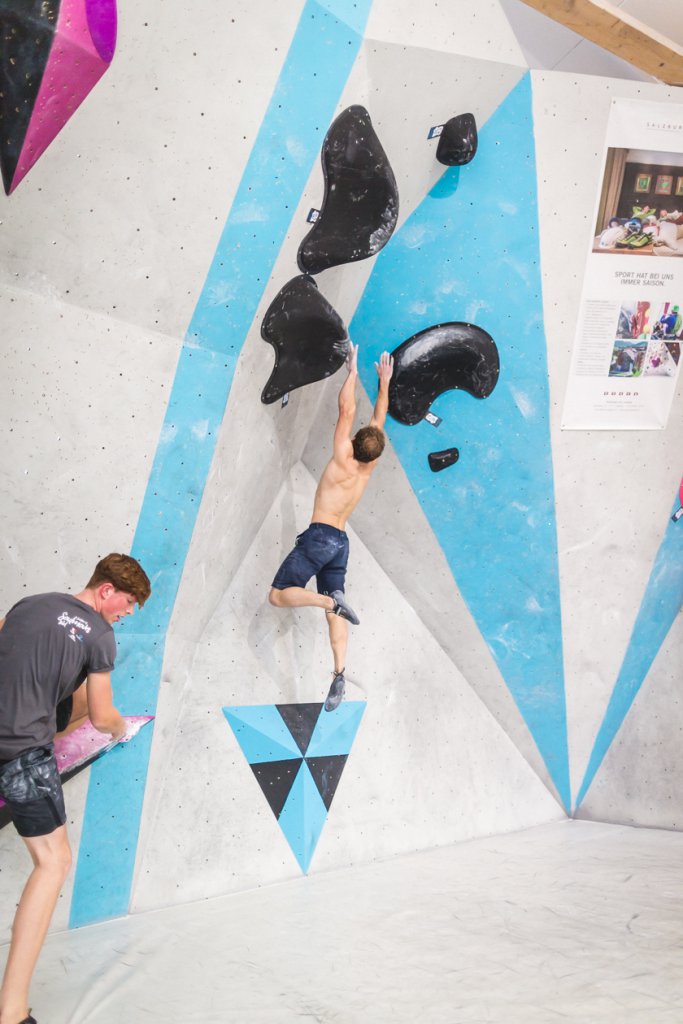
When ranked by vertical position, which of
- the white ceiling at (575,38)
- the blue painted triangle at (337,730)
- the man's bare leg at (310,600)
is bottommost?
the blue painted triangle at (337,730)

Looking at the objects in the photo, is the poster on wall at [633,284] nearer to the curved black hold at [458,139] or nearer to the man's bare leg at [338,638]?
the curved black hold at [458,139]

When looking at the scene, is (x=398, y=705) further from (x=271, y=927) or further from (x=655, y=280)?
→ (x=655, y=280)

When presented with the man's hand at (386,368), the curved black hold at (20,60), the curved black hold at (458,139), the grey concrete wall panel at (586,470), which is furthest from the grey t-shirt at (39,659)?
the grey concrete wall panel at (586,470)

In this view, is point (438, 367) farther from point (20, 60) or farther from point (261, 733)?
point (20, 60)

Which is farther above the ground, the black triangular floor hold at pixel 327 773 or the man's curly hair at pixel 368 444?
the man's curly hair at pixel 368 444

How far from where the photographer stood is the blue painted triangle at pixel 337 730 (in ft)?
13.3

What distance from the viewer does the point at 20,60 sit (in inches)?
102

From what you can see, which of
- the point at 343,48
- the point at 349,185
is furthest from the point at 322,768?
the point at 343,48

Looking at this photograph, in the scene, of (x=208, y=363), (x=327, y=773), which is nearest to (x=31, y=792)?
(x=208, y=363)

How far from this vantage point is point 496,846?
172 inches

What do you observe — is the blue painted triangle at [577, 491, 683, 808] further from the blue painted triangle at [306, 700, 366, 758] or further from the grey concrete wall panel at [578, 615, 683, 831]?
the blue painted triangle at [306, 700, 366, 758]

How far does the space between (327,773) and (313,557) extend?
96 cm

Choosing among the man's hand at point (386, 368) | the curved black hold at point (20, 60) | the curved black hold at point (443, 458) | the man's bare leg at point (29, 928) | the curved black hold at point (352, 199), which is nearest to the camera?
the man's bare leg at point (29, 928)

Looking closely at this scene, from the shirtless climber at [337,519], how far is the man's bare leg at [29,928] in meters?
1.60
